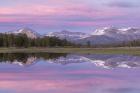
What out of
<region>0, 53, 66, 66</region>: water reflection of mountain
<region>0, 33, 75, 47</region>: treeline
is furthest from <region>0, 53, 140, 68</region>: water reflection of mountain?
<region>0, 33, 75, 47</region>: treeline

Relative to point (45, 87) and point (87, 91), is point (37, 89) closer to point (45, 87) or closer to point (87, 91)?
point (45, 87)

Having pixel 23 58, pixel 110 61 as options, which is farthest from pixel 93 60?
pixel 23 58

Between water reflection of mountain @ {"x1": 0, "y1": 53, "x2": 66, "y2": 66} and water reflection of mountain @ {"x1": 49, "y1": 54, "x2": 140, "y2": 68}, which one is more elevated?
water reflection of mountain @ {"x1": 0, "y1": 53, "x2": 66, "y2": 66}

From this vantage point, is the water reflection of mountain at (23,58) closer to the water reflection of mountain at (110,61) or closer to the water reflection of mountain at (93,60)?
the water reflection of mountain at (93,60)

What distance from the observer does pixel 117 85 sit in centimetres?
2723

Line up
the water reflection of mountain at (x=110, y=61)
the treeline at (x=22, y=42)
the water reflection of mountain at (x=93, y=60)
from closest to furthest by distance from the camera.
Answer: the water reflection of mountain at (x=110, y=61), the water reflection of mountain at (x=93, y=60), the treeline at (x=22, y=42)

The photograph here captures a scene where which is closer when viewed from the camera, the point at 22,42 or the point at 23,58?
the point at 23,58

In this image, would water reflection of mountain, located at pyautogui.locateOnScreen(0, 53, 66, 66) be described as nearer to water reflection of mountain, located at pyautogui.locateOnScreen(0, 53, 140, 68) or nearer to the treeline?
water reflection of mountain, located at pyautogui.locateOnScreen(0, 53, 140, 68)

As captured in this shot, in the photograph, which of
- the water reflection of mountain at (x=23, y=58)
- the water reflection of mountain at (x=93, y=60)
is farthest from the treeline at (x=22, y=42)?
the water reflection of mountain at (x=93, y=60)

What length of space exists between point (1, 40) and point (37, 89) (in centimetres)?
14060

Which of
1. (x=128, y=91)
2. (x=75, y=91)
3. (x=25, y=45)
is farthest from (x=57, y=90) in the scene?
(x=25, y=45)

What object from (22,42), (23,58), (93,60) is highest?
(22,42)

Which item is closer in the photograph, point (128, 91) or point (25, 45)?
point (128, 91)

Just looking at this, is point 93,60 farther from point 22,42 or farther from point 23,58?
point 22,42
